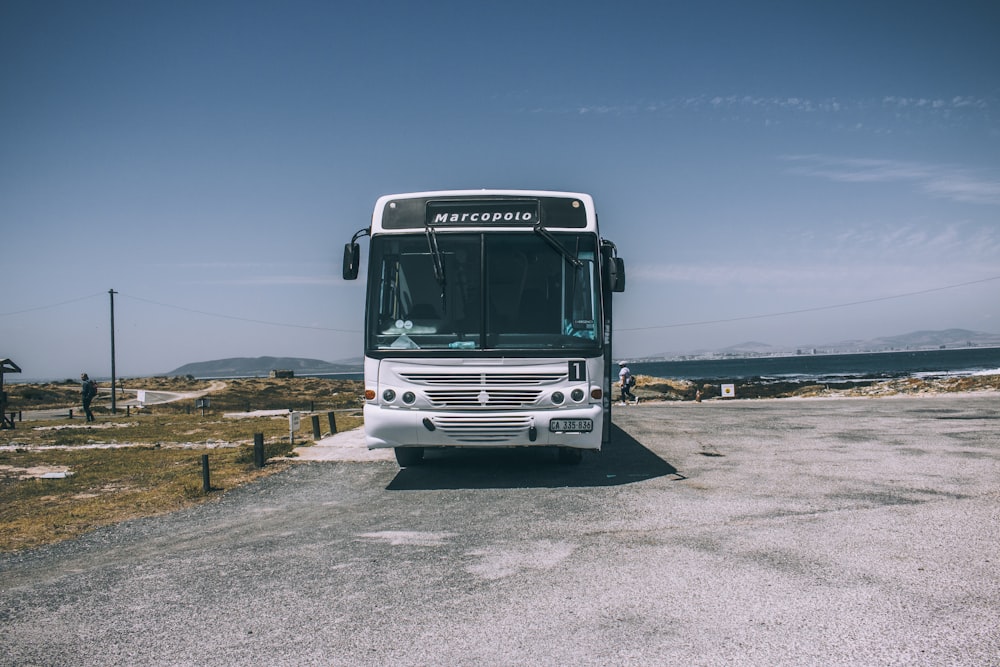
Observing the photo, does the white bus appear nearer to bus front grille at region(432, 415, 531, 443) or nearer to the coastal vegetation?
bus front grille at region(432, 415, 531, 443)

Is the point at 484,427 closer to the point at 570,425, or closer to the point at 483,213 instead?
the point at 570,425

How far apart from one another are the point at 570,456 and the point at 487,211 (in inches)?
166

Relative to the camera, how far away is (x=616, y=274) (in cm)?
980

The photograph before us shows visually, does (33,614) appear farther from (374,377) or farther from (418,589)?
(374,377)

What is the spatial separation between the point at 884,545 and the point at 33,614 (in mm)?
6810

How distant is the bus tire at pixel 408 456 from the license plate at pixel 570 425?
3.39m

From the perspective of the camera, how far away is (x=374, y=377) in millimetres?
9320

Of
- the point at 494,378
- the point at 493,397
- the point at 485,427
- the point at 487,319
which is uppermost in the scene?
the point at 487,319

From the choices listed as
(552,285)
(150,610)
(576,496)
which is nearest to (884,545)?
(576,496)

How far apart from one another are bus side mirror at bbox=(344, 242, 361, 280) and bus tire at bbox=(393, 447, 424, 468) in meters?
3.30

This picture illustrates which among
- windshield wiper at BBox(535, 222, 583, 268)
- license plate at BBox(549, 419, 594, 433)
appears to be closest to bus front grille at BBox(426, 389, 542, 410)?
license plate at BBox(549, 419, 594, 433)

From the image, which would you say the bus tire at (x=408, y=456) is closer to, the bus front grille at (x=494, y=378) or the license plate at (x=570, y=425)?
the bus front grille at (x=494, y=378)

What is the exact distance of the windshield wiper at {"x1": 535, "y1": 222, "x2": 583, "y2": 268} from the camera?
9.59 m

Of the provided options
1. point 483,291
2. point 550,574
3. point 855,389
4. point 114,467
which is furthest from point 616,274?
point 855,389
